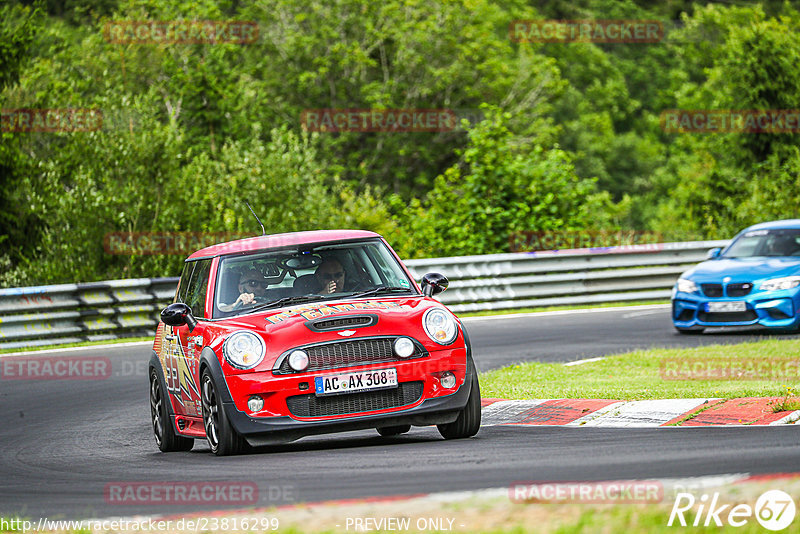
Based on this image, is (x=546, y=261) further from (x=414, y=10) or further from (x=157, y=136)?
(x=414, y=10)

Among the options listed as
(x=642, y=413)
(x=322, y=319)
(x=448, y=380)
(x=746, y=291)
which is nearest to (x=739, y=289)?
(x=746, y=291)

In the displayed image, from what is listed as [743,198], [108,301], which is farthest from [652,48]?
[108,301]

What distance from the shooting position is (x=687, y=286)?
16969mm

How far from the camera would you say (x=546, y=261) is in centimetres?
2312

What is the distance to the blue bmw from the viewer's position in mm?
16281

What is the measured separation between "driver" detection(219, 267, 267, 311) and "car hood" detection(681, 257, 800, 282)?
8.92m

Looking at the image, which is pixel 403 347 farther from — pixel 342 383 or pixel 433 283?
pixel 433 283

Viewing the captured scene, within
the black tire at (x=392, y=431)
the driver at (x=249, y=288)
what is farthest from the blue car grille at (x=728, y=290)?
the driver at (x=249, y=288)

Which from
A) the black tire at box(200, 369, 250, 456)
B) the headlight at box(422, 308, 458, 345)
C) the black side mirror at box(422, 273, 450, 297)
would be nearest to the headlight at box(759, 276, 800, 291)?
the black side mirror at box(422, 273, 450, 297)

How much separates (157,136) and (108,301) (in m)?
5.51

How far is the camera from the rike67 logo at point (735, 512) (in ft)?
16.3

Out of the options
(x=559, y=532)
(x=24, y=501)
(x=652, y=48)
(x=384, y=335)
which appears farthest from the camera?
(x=652, y=48)

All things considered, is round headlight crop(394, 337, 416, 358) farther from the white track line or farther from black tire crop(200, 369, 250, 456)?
the white track line

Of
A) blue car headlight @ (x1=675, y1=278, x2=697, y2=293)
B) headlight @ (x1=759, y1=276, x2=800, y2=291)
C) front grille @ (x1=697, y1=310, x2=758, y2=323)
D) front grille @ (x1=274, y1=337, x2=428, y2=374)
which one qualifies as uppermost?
front grille @ (x1=274, y1=337, x2=428, y2=374)
